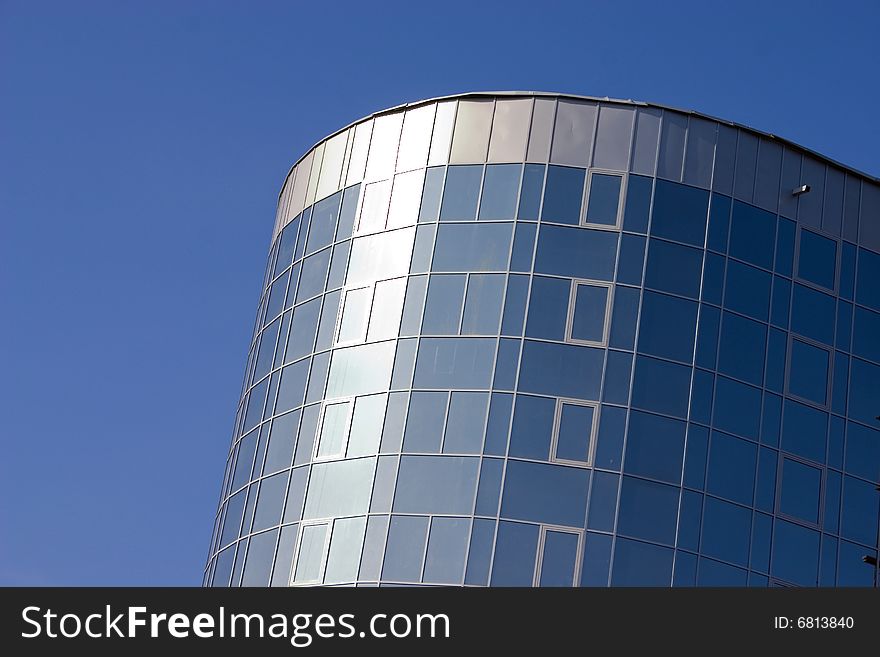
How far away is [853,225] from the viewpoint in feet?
144

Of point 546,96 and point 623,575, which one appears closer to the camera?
point 623,575

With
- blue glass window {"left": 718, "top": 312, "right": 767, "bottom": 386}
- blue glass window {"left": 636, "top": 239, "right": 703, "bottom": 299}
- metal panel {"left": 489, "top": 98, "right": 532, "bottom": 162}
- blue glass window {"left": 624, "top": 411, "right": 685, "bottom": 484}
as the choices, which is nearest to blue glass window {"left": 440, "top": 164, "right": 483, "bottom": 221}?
metal panel {"left": 489, "top": 98, "right": 532, "bottom": 162}

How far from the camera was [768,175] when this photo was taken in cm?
4303

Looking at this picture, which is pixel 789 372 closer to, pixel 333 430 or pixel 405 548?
pixel 405 548

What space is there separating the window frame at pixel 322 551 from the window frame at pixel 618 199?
9.84 m

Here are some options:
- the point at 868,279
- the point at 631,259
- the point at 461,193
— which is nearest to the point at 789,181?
the point at 868,279

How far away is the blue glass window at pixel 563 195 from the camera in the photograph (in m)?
41.2

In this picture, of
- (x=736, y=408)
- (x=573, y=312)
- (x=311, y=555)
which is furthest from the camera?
(x=736, y=408)

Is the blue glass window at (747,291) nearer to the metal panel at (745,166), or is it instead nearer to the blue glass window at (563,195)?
the metal panel at (745,166)

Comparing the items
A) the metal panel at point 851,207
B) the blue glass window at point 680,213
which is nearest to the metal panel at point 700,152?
the blue glass window at point 680,213

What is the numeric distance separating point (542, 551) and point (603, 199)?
9.30 metres
